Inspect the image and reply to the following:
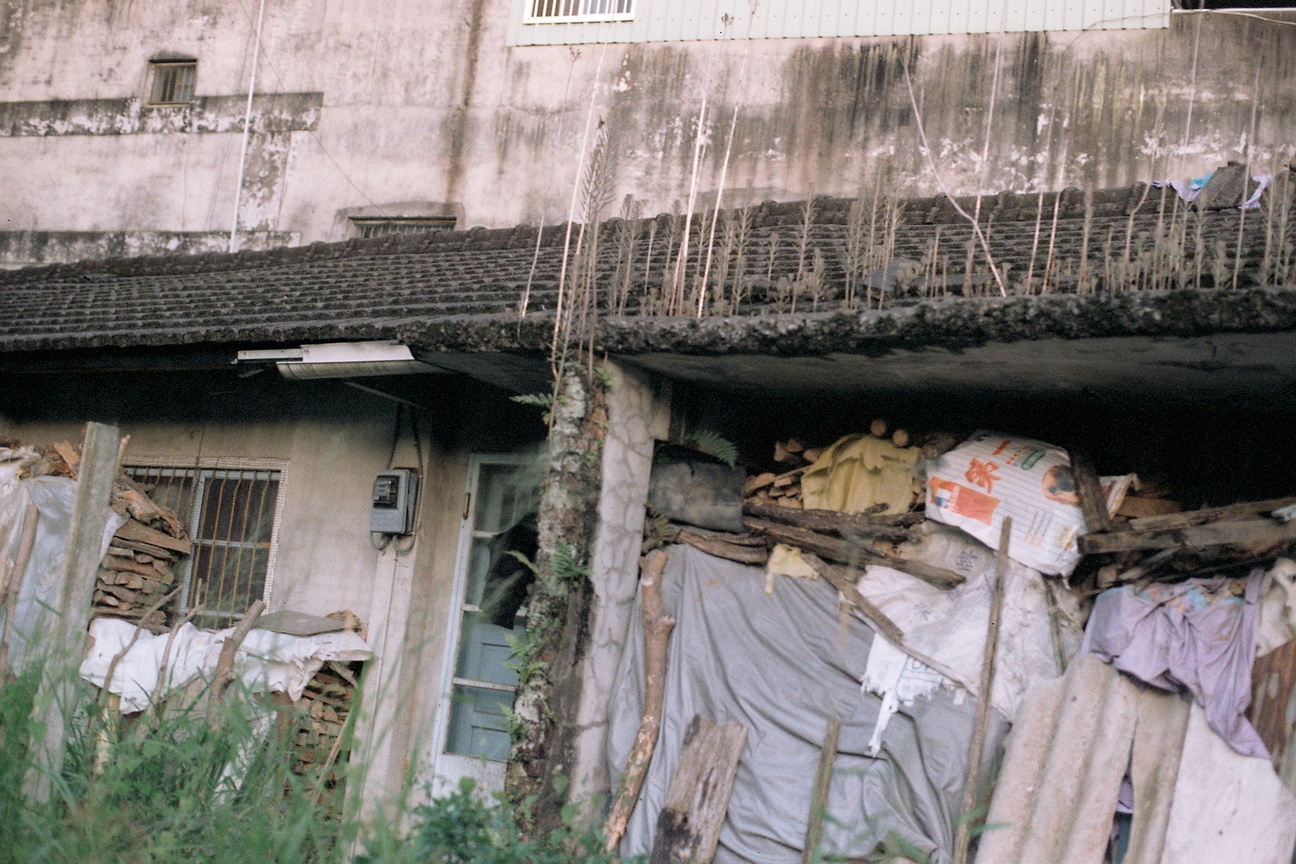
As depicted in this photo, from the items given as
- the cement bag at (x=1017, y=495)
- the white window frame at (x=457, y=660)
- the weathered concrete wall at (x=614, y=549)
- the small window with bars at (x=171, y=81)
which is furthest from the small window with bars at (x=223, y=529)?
the small window with bars at (x=171, y=81)

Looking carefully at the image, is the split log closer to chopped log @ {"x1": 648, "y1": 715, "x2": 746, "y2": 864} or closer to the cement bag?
chopped log @ {"x1": 648, "y1": 715, "x2": 746, "y2": 864}

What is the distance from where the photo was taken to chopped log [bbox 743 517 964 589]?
5.23m

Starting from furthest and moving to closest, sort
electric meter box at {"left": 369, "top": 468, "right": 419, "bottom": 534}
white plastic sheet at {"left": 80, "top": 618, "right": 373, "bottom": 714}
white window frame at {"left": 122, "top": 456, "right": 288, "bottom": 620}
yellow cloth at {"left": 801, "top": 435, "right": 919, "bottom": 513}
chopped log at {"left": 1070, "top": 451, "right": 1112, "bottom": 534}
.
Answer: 1. white window frame at {"left": 122, "top": 456, "right": 288, "bottom": 620}
2. electric meter box at {"left": 369, "top": 468, "right": 419, "bottom": 534}
3. white plastic sheet at {"left": 80, "top": 618, "right": 373, "bottom": 714}
4. yellow cloth at {"left": 801, "top": 435, "right": 919, "bottom": 513}
5. chopped log at {"left": 1070, "top": 451, "right": 1112, "bottom": 534}

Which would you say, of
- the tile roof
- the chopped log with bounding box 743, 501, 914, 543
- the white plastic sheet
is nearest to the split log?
the chopped log with bounding box 743, 501, 914, 543

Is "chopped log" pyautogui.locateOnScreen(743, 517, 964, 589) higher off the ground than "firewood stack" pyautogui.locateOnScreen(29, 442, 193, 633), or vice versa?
"chopped log" pyautogui.locateOnScreen(743, 517, 964, 589)

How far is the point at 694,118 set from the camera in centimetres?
1079

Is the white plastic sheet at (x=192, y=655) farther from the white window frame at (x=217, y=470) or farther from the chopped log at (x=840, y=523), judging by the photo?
the chopped log at (x=840, y=523)

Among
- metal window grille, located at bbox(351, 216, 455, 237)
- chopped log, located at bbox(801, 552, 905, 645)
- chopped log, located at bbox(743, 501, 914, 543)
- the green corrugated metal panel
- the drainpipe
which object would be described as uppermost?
the green corrugated metal panel

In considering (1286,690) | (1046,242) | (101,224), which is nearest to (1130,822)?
(1286,690)

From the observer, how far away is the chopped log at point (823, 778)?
4828 millimetres

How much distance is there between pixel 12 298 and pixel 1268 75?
35.0ft

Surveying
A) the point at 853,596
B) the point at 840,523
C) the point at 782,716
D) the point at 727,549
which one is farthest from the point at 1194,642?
the point at 727,549

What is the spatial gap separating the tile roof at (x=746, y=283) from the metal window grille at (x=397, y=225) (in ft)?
6.11

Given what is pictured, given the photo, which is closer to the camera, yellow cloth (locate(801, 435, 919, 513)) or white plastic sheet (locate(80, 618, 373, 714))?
yellow cloth (locate(801, 435, 919, 513))
